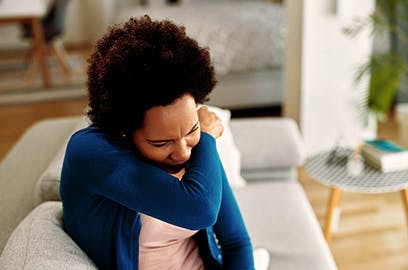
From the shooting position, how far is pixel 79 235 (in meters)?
1.10

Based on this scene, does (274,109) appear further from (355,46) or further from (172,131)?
(172,131)

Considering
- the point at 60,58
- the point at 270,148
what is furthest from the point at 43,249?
the point at 60,58

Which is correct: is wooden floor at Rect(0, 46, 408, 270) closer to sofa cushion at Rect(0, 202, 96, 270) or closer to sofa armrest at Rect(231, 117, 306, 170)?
sofa armrest at Rect(231, 117, 306, 170)

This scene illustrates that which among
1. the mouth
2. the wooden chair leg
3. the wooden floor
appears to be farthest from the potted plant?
the wooden chair leg

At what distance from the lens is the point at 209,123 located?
1.13 m

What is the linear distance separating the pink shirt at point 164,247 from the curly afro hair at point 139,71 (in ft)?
0.75

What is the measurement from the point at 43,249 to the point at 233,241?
1.47 feet

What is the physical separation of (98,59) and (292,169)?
1302 mm

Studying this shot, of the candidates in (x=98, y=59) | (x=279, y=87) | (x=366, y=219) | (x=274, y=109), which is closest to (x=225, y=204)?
(x=98, y=59)

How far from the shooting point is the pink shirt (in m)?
1.08

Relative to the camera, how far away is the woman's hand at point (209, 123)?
1120 mm

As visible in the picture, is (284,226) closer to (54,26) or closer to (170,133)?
(170,133)

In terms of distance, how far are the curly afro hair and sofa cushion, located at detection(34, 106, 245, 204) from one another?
0.46 metres

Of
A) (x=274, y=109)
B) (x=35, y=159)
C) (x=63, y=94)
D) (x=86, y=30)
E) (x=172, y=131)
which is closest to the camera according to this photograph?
(x=172, y=131)
